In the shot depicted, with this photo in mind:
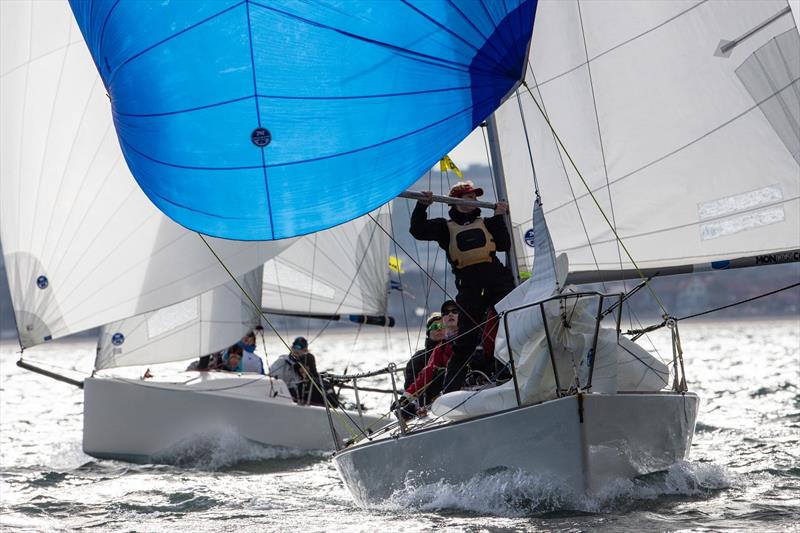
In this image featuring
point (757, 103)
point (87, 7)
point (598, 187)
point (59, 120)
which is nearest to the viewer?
point (87, 7)

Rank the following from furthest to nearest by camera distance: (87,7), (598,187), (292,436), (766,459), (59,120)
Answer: (292,436), (59,120), (766,459), (598,187), (87,7)

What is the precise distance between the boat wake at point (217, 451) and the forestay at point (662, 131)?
11.9 ft

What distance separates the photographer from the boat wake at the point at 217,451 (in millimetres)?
9648

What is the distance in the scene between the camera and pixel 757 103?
6605 millimetres

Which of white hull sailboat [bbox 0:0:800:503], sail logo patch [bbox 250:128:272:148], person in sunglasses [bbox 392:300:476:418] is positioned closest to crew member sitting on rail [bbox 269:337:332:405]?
person in sunglasses [bbox 392:300:476:418]

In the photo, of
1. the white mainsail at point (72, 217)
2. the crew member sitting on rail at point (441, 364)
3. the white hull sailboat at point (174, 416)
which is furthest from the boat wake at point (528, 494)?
the white hull sailboat at point (174, 416)

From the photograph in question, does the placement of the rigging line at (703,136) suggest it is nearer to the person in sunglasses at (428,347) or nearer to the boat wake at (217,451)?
the person in sunglasses at (428,347)

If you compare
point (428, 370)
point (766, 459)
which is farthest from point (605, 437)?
point (766, 459)

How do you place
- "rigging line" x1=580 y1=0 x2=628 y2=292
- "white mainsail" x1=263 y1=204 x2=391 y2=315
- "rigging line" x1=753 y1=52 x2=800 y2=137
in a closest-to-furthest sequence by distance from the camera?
"rigging line" x1=753 y1=52 x2=800 y2=137 → "rigging line" x1=580 y1=0 x2=628 y2=292 → "white mainsail" x1=263 y1=204 x2=391 y2=315

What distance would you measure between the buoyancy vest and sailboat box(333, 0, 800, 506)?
342 millimetres

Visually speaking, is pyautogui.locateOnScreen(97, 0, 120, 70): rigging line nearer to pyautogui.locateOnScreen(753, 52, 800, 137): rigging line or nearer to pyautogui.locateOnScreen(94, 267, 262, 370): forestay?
pyautogui.locateOnScreen(753, 52, 800, 137): rigging line

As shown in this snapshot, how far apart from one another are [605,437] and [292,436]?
524 centimetres

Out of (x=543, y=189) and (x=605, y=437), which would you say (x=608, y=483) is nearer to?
(x=605, y=437)

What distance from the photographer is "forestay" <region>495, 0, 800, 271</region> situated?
21.5 ft
